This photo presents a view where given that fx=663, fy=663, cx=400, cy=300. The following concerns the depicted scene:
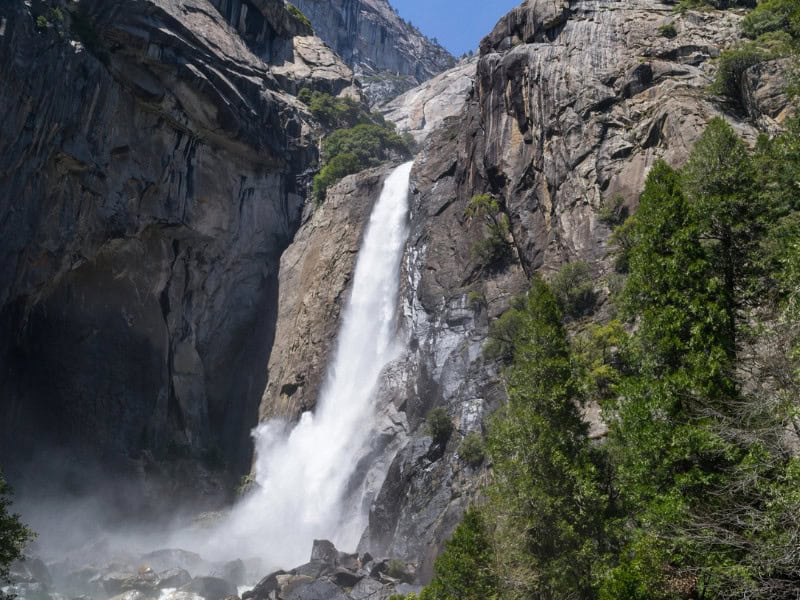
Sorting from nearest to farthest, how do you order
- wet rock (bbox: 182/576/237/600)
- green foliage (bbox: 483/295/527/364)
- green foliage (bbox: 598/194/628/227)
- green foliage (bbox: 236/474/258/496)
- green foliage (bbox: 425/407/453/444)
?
wet rock (bbox: 182/576/237/600) < green foliage (bbox: 598/194/628/227) < green foliage (bbox: 425/407/453/444) < green foliage (bbox: 483/295/527/364) < green foliage (bbox: 236/474/258/496)

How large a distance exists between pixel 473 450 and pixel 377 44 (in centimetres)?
10998

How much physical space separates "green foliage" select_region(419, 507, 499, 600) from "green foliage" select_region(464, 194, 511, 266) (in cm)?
1932

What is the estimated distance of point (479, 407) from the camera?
28.0 meters

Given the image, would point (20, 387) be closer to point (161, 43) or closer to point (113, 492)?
point (113, 492)

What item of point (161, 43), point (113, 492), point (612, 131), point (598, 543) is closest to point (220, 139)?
point (161, 43)

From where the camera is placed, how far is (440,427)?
2805 cm

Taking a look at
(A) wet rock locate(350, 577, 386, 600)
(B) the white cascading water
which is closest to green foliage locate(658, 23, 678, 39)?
(B) the white cascading water

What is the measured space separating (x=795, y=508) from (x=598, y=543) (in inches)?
215

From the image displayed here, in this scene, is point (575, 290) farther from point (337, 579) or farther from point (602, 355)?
point (337, 579)

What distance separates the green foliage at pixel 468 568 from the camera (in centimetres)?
1616

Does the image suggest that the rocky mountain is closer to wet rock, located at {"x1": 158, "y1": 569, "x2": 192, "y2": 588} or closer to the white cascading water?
the white cascading water

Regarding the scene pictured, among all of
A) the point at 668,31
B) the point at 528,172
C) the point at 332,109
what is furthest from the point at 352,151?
the point at 668,31

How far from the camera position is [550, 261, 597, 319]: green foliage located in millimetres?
26953

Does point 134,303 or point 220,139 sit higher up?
point 220,139
